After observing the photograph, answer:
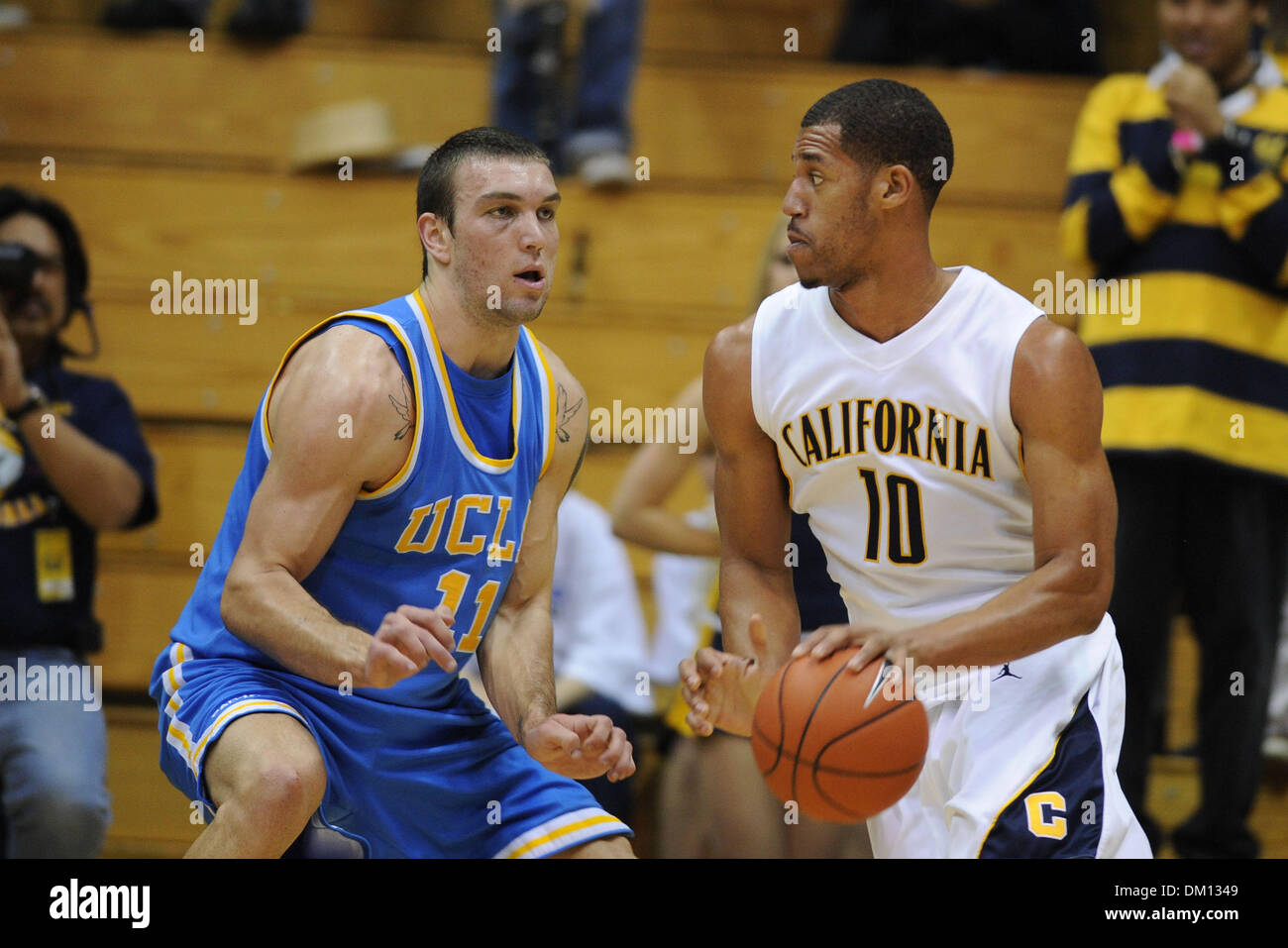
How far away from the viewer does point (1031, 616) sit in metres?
3.29

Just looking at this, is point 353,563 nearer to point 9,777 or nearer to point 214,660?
point 214,660

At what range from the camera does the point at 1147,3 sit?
7602 mm

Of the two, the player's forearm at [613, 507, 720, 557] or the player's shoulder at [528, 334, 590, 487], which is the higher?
the player's shoulder at [528, 334, 590, 487]

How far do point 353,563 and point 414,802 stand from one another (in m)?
0.60

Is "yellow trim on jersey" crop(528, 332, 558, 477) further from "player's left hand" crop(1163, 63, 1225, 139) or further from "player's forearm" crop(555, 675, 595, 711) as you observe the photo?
"player's left hand" crop(1163, 63, 1225, 139)

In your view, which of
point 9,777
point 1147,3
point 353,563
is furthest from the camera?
point 1147,3

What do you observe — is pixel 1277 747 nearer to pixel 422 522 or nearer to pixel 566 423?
pixel 566 423

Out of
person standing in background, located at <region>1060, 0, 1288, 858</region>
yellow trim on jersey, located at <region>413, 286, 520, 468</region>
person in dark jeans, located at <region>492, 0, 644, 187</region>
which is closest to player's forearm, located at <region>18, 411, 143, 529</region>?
yellow trim on jersey, located at <region>413, 286, 520, 468</region>

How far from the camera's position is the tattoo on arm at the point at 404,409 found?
3561 millimetres

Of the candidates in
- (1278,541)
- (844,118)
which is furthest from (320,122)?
(1278,541)

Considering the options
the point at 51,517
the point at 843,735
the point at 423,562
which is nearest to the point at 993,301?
the point at 843,735

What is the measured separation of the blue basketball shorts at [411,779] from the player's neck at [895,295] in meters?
1.35

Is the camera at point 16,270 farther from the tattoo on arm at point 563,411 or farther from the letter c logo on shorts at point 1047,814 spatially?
the letter c logo on shorts at point 1047,814

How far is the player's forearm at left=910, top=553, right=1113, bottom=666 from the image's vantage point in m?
3.26
